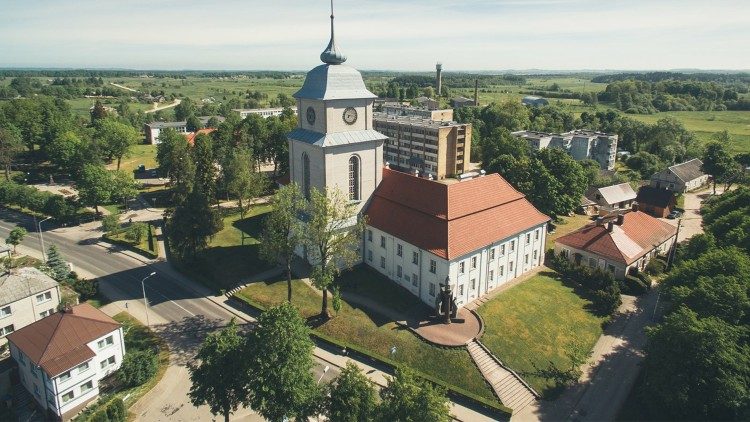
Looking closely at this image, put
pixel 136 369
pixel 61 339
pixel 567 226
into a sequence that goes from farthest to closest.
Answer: pixel 567 226 → pixel 136 369 → pixel 61 339

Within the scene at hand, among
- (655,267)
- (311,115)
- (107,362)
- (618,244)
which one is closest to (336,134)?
(311,115)

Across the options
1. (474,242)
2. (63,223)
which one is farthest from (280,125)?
(474,242)

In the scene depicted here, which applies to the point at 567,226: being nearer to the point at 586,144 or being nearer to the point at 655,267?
the point at 655,267

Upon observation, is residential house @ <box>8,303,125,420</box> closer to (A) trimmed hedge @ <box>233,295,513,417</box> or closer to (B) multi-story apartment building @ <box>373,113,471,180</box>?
(A) trimmed hedge @ <box>233,295,513,417</box>

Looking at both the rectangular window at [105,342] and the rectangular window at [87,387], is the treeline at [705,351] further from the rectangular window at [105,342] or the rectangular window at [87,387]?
the rectangular window at [87,387]

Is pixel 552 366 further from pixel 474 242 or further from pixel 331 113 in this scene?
pixel 331 113

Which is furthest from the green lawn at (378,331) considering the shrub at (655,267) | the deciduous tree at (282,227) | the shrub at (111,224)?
the shrub at (655,267)
